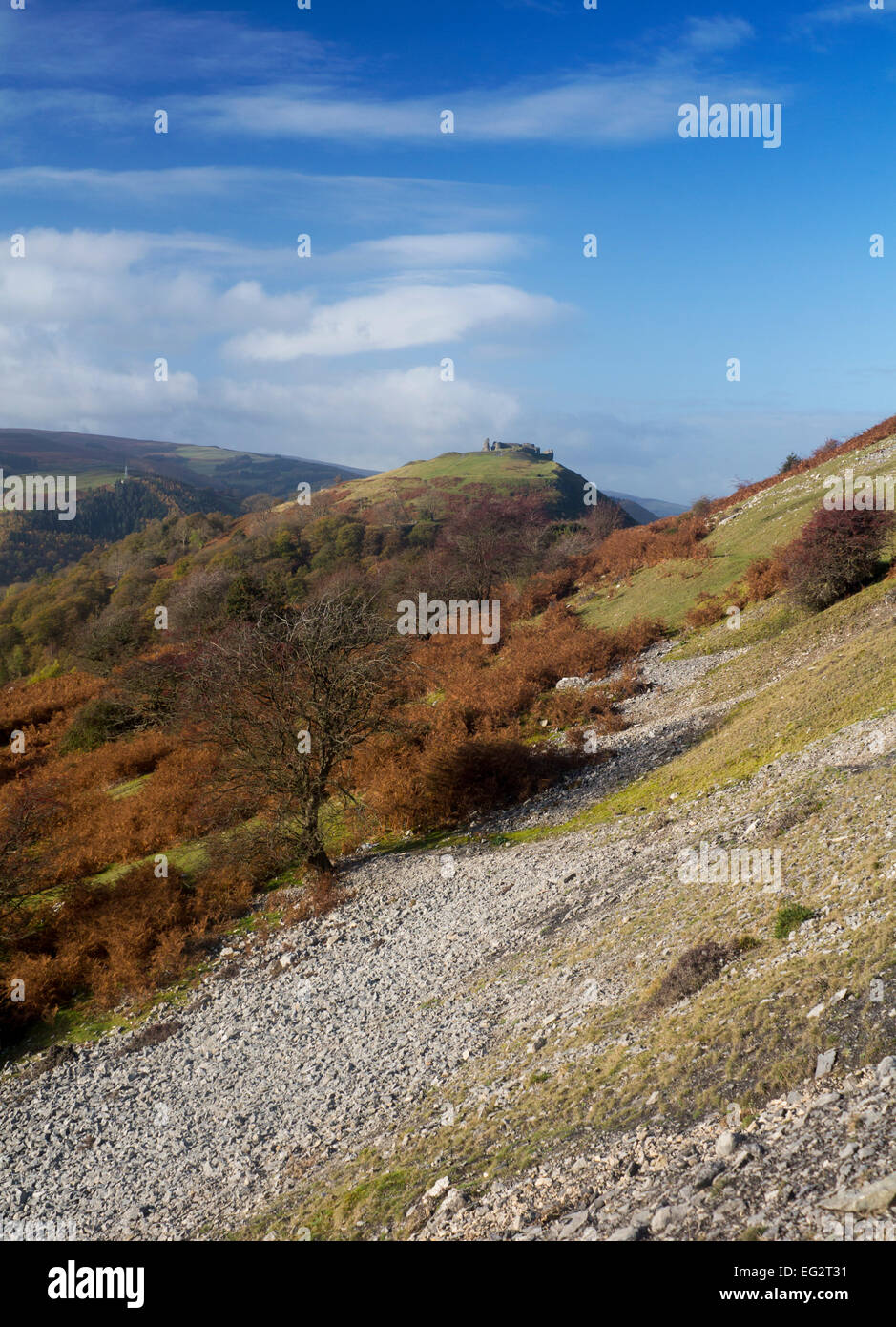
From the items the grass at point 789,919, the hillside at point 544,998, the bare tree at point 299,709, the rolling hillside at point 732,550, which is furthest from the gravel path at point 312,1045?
the rolling hillside at point 732,550

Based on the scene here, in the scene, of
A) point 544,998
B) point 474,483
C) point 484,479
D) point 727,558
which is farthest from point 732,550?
point 484,479

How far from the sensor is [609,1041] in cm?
843

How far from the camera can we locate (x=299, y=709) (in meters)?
18.5

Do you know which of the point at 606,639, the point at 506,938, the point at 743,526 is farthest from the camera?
the point at 743,526

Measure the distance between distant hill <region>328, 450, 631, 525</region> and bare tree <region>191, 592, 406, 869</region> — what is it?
283 ft

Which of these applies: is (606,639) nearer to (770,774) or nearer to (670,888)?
(770,774)

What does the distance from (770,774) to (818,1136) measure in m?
9.55

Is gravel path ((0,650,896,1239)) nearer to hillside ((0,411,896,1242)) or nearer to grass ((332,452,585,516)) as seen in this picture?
hillside ((0,411,896,1242))

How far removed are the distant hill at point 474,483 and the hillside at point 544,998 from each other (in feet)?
280

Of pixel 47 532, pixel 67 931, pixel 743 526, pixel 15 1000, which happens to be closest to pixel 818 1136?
pixel 15 1000

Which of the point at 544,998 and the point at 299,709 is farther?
the point at 299,709

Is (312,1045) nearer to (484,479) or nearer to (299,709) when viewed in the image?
(299,709)

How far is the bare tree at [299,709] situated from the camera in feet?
60.3

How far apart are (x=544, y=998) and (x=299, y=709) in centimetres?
1023
